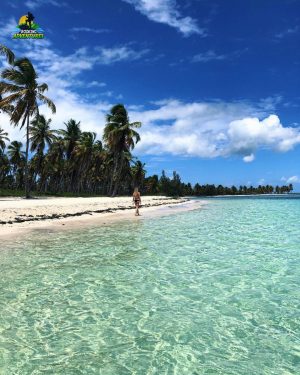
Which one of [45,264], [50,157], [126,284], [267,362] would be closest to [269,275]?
[126,284]

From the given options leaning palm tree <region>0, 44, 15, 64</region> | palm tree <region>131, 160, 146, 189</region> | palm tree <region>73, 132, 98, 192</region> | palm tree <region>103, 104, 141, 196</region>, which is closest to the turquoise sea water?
leaning palm tree <region>0, 44, 15, 64</region>

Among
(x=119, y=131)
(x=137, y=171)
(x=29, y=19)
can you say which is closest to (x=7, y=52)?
(x=29, y=19)

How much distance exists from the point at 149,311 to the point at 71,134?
62580 mm

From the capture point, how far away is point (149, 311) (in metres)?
6.23

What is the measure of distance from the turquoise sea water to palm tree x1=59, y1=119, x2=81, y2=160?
2200 inches

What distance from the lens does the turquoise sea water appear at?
4.46 m

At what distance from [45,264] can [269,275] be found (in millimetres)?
5709

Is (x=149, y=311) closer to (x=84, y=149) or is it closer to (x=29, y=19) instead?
(x=29, y=19)

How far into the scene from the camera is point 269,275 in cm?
880

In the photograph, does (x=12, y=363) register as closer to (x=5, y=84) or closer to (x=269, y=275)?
(x=269, y=275)

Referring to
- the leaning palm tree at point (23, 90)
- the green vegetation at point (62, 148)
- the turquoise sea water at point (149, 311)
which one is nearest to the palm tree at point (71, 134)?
the green vegetation at point (62, 148)

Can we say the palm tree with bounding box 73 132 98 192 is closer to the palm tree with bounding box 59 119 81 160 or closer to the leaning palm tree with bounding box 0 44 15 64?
the palm tree with bounding box 59 119 81 160

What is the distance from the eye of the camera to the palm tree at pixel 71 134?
6588 centimetres

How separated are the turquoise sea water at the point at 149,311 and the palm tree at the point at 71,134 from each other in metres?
55.9
